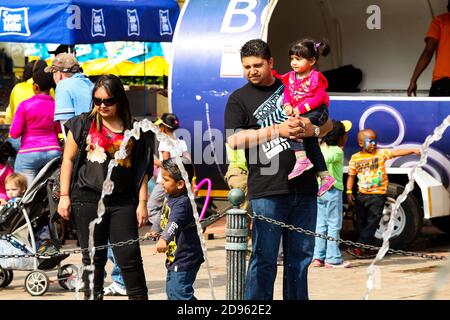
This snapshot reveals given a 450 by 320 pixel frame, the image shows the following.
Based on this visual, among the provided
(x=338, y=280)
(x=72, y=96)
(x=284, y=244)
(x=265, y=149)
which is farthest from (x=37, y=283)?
(x=265, y=149)

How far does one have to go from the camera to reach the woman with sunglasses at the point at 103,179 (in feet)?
26.6

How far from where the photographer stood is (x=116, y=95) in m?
8.26

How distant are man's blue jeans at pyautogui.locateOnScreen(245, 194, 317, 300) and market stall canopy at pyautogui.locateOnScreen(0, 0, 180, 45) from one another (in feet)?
22.0

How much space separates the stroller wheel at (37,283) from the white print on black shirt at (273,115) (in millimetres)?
3195

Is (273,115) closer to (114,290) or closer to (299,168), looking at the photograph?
(299,168)

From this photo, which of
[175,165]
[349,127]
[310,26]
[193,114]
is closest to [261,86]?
[175,165]

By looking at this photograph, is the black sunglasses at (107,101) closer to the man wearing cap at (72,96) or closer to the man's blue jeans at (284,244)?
the man's blue jeans at (284,244)

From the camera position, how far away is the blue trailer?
12.5 meters

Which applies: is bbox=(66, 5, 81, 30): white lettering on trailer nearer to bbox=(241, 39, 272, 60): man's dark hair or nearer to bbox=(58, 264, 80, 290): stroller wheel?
bbox=(58, 264, 80, 290): stroller wheel

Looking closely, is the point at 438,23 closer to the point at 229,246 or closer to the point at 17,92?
the point at 17,92

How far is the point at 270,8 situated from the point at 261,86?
514cm

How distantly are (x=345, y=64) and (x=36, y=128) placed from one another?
5221mm

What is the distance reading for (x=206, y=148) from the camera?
44.5 feet

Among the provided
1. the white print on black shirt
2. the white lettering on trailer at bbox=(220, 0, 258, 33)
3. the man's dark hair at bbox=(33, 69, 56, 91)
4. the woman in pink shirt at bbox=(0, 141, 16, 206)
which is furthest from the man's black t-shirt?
the white lettering on trailer at bbox=(220, 0, 258, 33)
